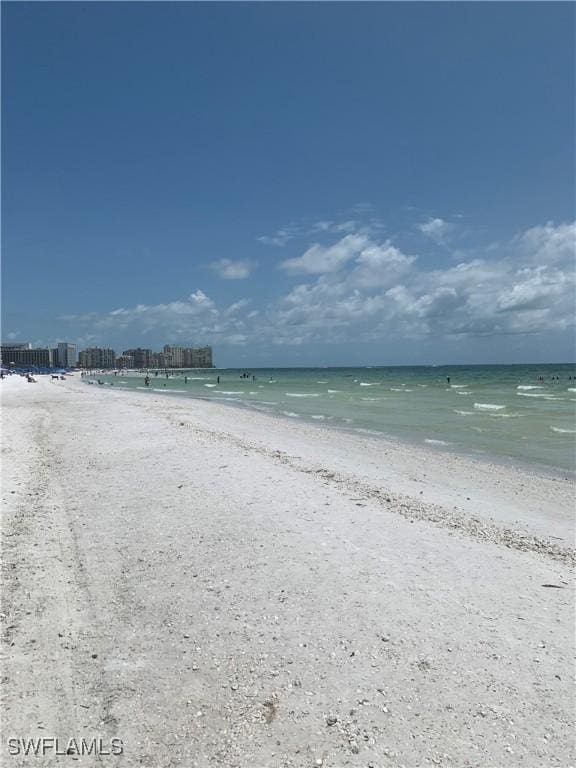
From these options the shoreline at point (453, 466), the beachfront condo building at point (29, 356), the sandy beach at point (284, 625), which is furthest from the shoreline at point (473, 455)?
the beachfront condo building at point (29, 356)

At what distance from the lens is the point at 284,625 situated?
4.64 metres

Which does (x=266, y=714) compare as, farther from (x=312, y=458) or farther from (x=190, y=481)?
(x=312, y=458)

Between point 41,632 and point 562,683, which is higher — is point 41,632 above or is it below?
above

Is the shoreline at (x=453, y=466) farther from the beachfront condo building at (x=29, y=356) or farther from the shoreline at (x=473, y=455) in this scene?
the beachfront condo building at (x=29, y=356)

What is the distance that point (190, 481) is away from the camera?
32.4 ft

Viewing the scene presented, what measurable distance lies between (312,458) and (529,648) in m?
9.56

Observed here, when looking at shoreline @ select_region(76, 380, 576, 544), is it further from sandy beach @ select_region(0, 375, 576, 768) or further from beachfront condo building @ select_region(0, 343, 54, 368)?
beachfront condo building @ select_region(0, 343, 54, 368)

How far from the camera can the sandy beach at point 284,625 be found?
3.38 meters

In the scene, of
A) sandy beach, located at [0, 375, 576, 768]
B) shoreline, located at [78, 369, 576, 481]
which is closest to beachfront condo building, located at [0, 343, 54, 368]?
shoreline, located at [78, 369, 576, 481]

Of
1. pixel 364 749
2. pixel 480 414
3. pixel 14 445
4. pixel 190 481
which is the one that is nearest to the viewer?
pixel 364 749

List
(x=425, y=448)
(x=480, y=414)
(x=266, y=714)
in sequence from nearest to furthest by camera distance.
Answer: (x=266, y=714) < (x=425, y=448) < (x=480, y=414)

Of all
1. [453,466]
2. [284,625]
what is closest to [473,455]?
[453,466]

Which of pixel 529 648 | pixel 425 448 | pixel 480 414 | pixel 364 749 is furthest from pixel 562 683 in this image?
pixel 480 414

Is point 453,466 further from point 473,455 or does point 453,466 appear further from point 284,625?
point 284,625
